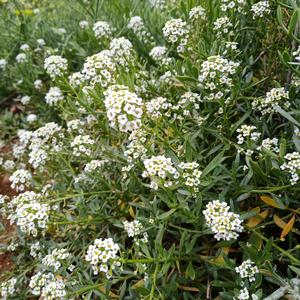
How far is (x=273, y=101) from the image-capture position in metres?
2.60

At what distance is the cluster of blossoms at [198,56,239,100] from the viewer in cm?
251

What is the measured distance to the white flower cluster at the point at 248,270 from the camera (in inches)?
87.7

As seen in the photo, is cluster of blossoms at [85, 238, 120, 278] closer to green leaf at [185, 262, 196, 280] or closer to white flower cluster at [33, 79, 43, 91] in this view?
green leaf at [185, 262, 196, 280]

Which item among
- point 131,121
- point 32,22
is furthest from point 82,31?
point 131,121

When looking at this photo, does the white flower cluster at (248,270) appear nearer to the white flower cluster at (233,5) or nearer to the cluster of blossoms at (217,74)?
the cluster of blossoms at (217,74)

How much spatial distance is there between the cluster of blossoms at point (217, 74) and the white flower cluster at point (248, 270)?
97cm

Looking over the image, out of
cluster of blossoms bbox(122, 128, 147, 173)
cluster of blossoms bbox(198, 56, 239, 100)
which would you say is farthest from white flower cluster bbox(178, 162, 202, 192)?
cluster of blossoms bbox(198, 56, 239, 100)

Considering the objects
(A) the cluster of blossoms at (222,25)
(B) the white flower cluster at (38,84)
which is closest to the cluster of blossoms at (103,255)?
(A) the cluster of blossoms at (222,25)

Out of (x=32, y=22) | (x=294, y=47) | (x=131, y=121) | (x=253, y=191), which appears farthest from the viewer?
(x=32, y=22)

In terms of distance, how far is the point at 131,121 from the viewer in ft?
6.87

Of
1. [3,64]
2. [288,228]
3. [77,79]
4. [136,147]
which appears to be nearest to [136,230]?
[136,147]

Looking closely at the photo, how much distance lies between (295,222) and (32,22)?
13.7 ft

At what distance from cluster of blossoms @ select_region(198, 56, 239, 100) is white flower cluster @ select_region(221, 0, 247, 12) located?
1.61ft

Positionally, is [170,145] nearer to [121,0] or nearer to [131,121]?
[131,121]
